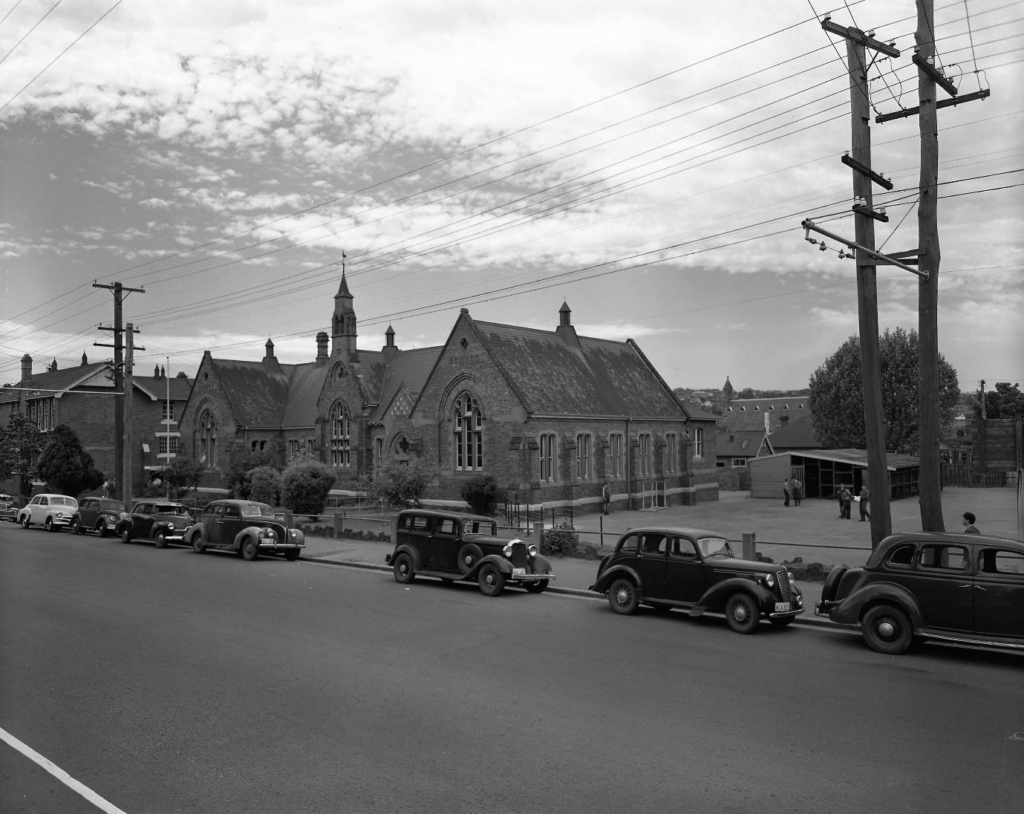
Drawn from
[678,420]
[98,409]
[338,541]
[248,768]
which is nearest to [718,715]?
[248,768]

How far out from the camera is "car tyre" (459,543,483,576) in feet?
60.4

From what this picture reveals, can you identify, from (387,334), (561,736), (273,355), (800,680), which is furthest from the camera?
(273,355)

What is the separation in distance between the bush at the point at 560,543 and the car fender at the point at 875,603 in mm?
10952

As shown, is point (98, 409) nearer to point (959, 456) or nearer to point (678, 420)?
point (678, 420)

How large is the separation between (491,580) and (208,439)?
150 feet

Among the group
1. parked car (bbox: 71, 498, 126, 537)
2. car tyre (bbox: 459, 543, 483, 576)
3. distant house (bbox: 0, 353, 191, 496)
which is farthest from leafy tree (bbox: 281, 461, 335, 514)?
distant house (bbox: 0, 353, 191, 496)

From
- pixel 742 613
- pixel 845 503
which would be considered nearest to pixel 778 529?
pixel 845 503

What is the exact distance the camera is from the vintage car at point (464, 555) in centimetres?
1777

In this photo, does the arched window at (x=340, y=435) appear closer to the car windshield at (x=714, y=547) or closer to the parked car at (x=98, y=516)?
the parked car at (x=98, y=516)

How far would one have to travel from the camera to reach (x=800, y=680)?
10.6 meters

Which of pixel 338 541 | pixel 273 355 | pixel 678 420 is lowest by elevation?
pixel 338 541

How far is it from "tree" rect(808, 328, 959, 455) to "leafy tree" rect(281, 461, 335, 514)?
41.2 metres

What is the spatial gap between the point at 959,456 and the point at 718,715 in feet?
220

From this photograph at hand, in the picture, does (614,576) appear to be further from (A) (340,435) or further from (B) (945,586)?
(A) (340,435)
